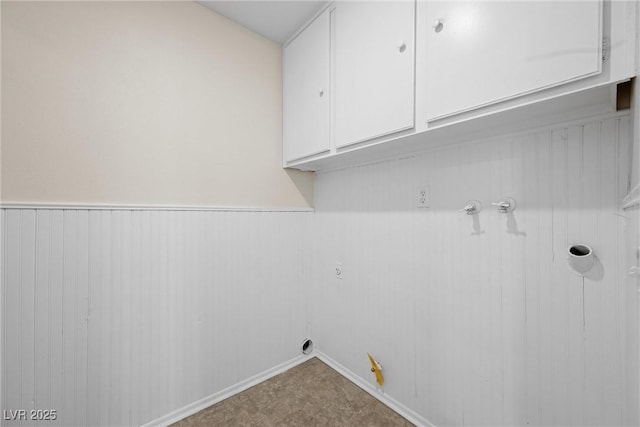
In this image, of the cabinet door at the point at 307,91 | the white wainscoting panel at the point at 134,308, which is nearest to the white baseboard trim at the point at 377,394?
the white wainscoting panel at the point at 134,308

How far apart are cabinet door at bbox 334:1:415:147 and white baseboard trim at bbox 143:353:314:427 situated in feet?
5.23

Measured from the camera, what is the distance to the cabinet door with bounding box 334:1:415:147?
1139 millimetres

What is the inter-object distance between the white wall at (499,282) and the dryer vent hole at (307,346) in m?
0.46

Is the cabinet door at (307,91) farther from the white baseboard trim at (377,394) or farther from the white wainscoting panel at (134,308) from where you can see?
the white baseboard trim at (377,394)

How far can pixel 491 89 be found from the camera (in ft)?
2.97

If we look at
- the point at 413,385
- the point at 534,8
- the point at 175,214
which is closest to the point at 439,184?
the point at 534,8

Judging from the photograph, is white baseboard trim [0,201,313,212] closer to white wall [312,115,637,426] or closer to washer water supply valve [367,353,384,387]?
white wall [312,115,637,426]

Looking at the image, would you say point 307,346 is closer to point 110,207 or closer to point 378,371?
point 378,371

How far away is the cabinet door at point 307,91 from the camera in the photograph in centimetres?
154

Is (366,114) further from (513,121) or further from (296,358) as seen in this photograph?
(296,358)

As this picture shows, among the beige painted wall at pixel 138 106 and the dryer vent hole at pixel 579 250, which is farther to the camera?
the beige painted wall at pixel 138 106

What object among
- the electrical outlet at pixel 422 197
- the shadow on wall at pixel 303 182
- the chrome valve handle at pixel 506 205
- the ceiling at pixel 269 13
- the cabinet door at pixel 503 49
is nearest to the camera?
the cabinet door at pixel 503 49

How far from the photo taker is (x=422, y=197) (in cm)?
140

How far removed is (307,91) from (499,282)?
1481mm
